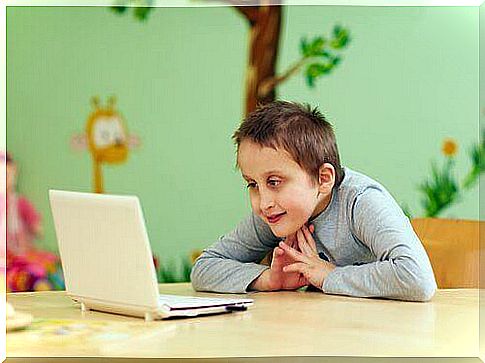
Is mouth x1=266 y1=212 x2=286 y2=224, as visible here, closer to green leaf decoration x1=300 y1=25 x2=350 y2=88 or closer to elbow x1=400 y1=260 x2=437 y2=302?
elbow x1=400 y1=260 x2=437 y2=302

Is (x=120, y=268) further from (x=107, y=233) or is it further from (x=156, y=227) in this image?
(x=156, y=227)

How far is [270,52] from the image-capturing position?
188 centimetres

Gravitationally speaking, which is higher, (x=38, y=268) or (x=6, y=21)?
(x=6, y=21)

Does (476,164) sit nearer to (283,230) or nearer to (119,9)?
(283,230)

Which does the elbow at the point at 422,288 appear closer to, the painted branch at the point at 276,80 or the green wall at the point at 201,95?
the green wall at the point at 201,95

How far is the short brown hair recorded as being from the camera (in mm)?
1257

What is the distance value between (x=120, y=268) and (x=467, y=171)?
954 mm

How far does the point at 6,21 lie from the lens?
1.74 m

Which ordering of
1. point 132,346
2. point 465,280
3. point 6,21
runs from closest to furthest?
point 132,346 → point 465,280 → point 6,21

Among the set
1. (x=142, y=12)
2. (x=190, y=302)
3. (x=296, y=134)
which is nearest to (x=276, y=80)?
(x=142, y=12)

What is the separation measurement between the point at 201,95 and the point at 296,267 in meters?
0.68

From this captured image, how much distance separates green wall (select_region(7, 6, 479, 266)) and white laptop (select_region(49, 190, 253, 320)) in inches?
26.1

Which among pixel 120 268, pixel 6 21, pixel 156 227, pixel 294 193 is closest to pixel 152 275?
pixel 120 268

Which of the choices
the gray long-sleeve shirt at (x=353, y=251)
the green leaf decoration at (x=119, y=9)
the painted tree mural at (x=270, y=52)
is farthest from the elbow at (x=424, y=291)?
the green leaf decoration at (x=119, y=9)
